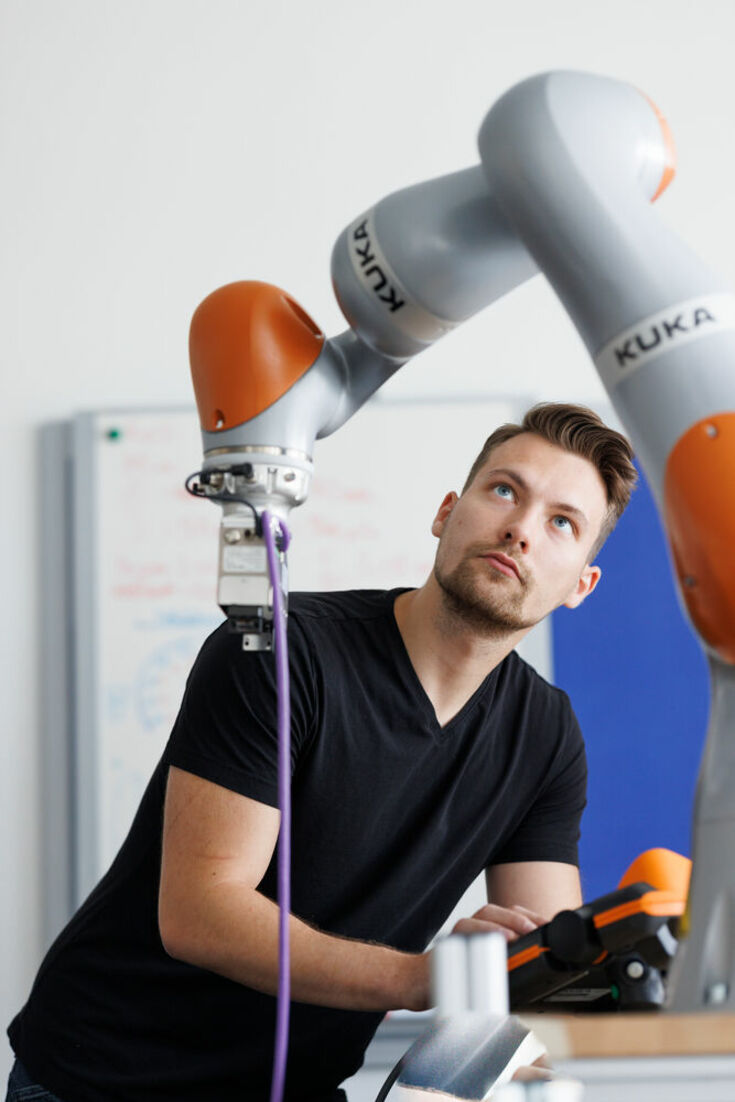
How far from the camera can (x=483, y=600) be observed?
1181 mm

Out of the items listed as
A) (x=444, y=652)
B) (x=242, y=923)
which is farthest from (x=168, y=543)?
(x=242, y=923)

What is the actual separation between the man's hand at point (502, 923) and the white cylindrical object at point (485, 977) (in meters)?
0.14

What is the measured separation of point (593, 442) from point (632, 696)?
112cm

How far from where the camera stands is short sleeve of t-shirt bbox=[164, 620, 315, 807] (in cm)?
105

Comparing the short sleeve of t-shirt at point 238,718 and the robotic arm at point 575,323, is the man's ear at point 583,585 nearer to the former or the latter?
the short sleeve of t-shirt at point 238,718

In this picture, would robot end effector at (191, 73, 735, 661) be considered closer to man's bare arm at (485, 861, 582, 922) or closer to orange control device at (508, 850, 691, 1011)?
orange control device at (508, 850, 691, 1011)

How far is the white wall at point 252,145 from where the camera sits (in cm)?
238

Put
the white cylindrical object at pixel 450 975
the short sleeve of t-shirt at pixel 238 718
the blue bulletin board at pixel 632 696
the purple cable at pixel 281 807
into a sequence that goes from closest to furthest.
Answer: the white cylindrical object at pixel 450 975
the purple cable at pixel 281 807
the short sleeve of t-shirt at pixel 238 718
the blue bulletin board at pixel 632 696

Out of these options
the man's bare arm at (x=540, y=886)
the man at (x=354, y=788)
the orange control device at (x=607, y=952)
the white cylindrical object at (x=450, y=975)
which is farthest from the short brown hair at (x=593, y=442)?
the white cylindrical object at (x=450, y=975)

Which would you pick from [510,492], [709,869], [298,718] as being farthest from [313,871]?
[709,869]

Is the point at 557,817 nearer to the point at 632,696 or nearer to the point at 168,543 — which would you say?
the point at 632,696

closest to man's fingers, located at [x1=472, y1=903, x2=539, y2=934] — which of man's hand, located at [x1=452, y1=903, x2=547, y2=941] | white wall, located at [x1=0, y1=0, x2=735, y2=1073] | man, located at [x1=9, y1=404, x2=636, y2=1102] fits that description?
man's hand, located at [x1=452, y1=903, x2=547, y2=941]

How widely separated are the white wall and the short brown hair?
42.5 inches

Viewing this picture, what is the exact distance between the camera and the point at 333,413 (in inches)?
34.4
